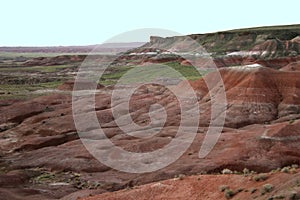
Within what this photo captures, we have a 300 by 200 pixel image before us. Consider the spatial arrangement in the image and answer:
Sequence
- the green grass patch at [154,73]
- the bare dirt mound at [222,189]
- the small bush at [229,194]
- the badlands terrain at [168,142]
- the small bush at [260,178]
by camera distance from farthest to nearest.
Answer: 1. the green grass patch at [154,73]
2. the badlands terrain at [168,142]
3. the small bush at [260,178]
4. the small bush at [229,194]
5. the bare dirt mound at [222,189]

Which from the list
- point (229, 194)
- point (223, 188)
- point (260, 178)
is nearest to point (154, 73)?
point (223, 188)

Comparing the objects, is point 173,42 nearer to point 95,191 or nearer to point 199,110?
point 199,110

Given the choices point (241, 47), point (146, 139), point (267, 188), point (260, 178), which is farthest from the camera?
point (241, 47)

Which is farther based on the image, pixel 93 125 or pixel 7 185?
pixel 93 125

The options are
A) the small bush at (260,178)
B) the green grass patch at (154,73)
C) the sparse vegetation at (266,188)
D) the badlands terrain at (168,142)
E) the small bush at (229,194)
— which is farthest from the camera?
the green grass patch at (154,73)

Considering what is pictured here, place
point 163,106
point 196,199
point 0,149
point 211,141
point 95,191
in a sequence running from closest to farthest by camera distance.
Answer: point 196,199 < point 95,191 < point 211,141 < point 0,149 < point 163,106

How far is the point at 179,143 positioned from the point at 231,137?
4449 mm

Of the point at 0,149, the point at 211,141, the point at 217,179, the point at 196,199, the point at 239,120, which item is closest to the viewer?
the point at 196,199

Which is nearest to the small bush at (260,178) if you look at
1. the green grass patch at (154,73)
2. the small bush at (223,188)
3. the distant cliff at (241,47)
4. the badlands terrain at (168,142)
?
the badlands terrain at (168,142)

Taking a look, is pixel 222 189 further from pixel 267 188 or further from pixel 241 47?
pixel 241 47

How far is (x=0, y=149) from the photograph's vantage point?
4356cm

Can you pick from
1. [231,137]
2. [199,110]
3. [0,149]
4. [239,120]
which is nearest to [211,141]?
[231,137]

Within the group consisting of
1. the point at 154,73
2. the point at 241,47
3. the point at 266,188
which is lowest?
the point at 154,73

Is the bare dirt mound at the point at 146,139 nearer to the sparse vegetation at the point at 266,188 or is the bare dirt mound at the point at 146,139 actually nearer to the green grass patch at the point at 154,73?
the sparse vegetation at the point at 266,188
